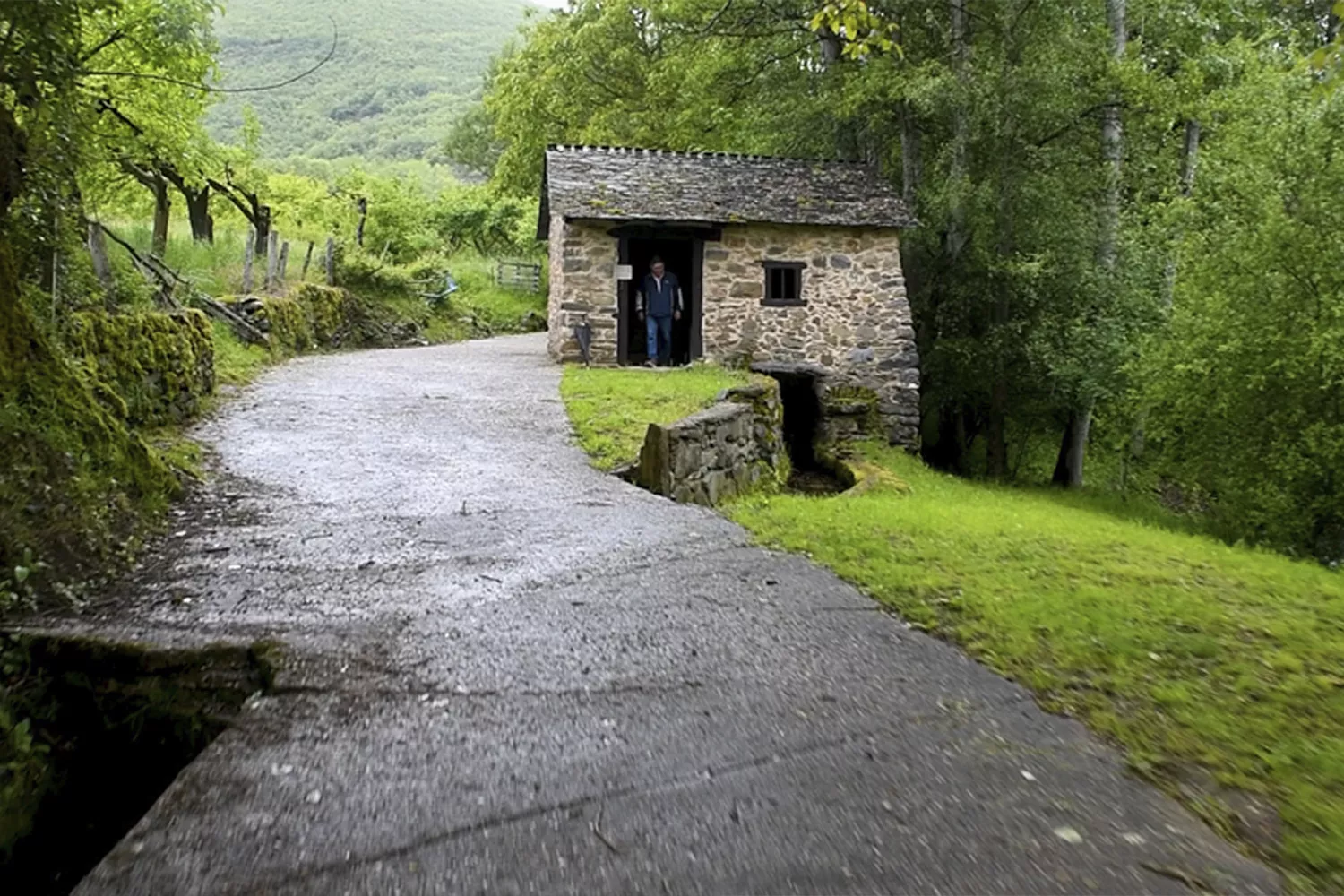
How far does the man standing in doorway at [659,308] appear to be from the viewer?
17.9m

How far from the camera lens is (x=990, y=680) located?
4.15 m

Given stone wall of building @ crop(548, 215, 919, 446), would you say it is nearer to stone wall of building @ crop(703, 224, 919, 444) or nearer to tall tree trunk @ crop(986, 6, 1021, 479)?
stone wall of building @ crop(703, 224, 919, 444)

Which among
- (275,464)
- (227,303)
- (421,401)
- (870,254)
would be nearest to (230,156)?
(227,303)

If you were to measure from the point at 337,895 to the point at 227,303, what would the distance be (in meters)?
15.4

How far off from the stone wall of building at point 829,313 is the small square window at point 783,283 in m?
0.10

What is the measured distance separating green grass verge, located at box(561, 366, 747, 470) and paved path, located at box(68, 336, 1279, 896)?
138 inches

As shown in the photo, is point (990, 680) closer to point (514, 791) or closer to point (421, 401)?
point (514, 791)

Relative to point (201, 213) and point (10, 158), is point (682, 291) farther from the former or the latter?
point (10, 158)

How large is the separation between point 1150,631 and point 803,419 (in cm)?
1421

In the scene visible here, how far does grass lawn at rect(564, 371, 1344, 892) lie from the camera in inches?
130

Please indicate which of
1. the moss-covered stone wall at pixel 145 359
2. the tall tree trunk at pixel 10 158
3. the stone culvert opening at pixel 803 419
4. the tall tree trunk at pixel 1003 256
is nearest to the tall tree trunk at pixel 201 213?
the moss-covered stone wall at pixel 145 359

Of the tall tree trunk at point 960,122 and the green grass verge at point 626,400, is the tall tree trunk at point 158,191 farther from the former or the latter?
the tall tree trunk at point 960,122

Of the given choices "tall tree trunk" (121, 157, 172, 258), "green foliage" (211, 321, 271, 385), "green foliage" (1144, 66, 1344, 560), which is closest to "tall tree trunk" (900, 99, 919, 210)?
"green foliage" (1144, 66, 1344, 560)

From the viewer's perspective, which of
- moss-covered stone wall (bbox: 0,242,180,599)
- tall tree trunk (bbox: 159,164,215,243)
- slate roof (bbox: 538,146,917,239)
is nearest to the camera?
moss-covered stone wall (bbox: 0,242,180,599)
